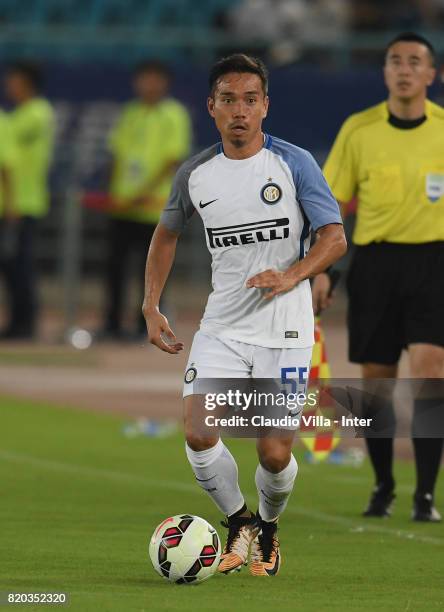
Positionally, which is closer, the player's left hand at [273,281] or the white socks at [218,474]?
the player's left hand at [273,281]

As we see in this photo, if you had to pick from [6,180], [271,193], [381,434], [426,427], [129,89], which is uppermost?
[271,193]

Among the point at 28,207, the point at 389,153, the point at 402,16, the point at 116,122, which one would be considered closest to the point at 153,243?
the point at 389,153

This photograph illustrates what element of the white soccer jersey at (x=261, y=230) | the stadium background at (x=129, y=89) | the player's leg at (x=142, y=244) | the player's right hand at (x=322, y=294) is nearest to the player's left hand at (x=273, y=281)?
the white soccer jersey at (x=261, y=230)

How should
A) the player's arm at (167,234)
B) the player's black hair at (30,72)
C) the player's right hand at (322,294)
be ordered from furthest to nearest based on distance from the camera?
the player's black hair at (30,72), the player's right hand at (322,294), the player's arm at (167,234)

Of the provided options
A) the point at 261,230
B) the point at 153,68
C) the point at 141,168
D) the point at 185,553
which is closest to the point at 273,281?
the point at 261,230

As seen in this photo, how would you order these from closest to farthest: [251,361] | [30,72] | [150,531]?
[251,361] < [150,531] < [30,72]

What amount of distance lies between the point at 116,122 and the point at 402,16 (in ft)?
16.6

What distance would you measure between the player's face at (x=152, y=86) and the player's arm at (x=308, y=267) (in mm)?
12063

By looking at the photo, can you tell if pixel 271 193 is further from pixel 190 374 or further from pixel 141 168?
pixel 141 168

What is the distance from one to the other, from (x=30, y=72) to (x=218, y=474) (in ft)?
44.2

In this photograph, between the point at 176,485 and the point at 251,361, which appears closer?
the point at 251,361

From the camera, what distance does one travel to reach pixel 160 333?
793 centimetres

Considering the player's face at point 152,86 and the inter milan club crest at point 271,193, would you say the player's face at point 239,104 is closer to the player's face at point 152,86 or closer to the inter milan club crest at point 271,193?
the inter milan club crest at point 271,193

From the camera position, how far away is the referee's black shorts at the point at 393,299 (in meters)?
10.1
